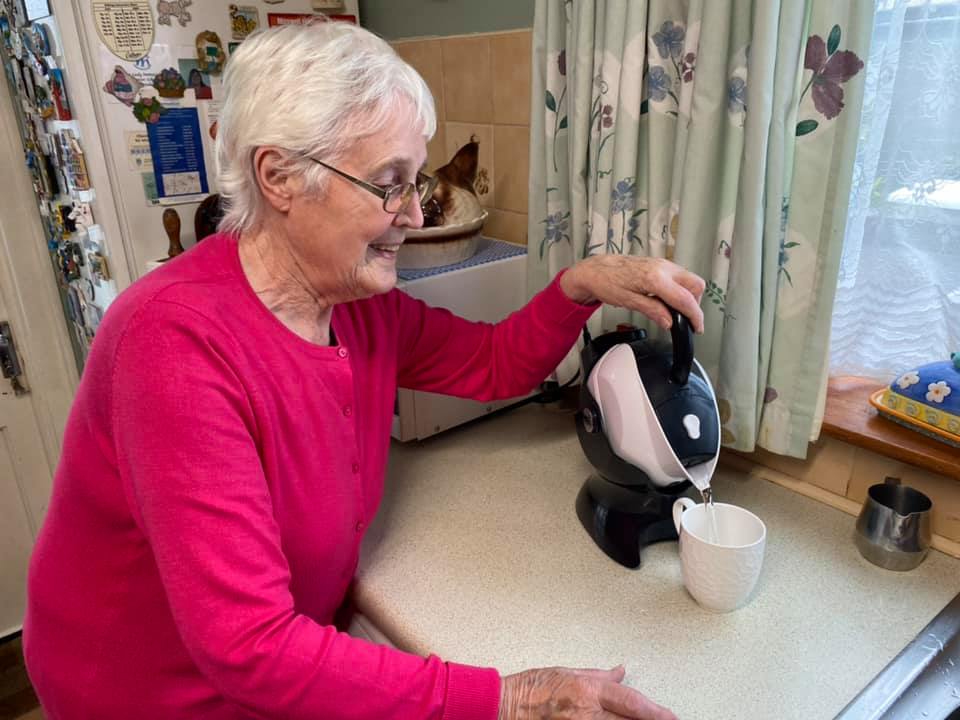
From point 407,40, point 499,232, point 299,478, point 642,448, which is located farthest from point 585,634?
point 407,40

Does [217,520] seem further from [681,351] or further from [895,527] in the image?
[895,527]

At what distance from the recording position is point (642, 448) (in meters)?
0.85

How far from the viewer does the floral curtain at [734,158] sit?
824 mm

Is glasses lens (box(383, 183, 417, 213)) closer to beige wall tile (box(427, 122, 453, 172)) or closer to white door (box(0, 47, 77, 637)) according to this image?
beige wall tile (box(427, 122, 453, 172))

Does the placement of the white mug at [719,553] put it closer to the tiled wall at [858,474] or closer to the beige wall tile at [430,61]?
the tiled wall at [858,474]

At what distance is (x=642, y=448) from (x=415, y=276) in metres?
0.52

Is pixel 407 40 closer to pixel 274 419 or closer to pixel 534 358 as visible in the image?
pixel 534 358

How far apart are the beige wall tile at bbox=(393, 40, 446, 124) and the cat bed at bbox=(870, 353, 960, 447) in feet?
3.50

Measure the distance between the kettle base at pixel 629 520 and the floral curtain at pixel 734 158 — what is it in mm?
165

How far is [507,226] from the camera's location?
1.44m

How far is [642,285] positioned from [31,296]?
175cm

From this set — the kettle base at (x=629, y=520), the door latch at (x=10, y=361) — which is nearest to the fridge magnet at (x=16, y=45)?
the door latch at (x=10, y=361)

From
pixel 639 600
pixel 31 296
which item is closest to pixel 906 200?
pixel 639 600

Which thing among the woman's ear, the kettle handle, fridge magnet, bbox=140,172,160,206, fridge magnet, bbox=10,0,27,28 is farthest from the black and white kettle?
fridge magnet, bbox=10,0,27,28
